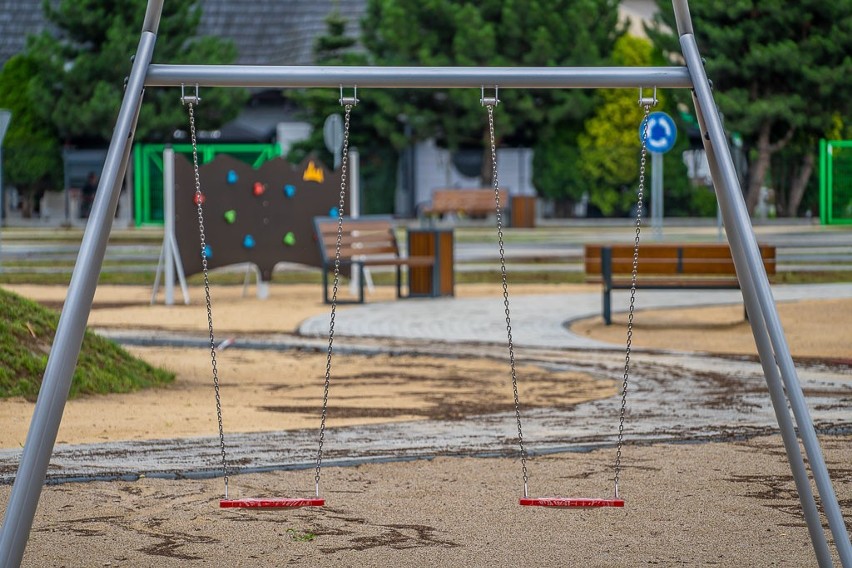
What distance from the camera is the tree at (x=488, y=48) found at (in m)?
47.6

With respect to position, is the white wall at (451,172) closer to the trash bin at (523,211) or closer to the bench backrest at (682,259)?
the trash bin at (523,211)

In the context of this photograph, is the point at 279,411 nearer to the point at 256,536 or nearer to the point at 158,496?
the point at 158,496

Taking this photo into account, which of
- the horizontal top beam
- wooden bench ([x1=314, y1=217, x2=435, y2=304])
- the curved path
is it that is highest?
the horizontal top beam

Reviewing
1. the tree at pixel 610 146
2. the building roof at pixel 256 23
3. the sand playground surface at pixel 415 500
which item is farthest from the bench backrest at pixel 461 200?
the sand playground surface at pixel 415 500

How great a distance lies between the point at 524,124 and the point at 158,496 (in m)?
43.9

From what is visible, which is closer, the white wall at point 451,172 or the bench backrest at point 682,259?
the bench backrest at point 682,259

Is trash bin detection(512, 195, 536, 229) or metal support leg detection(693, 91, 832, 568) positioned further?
trash bin detection(512, 195, 536, 229)

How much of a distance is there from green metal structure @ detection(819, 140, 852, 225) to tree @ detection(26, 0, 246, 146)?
62.5ft

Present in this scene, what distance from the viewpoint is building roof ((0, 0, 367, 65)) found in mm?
54344

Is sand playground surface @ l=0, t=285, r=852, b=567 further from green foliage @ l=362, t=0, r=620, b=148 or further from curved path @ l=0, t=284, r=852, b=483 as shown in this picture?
green foliage @ l=362, t=0, r=620, b=148

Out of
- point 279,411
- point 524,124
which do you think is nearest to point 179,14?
point 524,124

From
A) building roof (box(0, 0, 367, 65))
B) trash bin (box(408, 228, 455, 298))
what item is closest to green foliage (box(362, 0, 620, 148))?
building roof (box(0, 0, 367, 65))

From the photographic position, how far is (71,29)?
48.4 m

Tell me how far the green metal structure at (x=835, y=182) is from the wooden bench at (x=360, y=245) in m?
15.7
